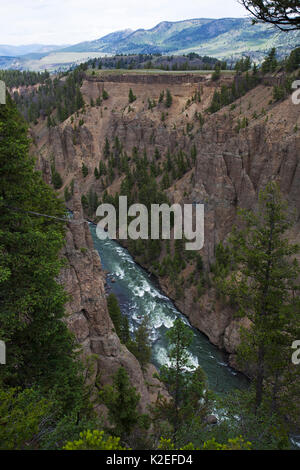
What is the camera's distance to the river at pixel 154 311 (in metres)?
31.4

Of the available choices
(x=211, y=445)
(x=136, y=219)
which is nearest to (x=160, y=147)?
(x=136, y=219)

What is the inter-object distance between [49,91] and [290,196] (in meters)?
113

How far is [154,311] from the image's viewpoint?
41.2 metres

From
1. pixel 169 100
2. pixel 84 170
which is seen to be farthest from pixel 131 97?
pixel 84 170

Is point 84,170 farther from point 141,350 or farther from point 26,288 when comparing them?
point 26,288

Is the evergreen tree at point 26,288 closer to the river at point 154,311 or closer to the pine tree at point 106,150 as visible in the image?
the river at point 154,311

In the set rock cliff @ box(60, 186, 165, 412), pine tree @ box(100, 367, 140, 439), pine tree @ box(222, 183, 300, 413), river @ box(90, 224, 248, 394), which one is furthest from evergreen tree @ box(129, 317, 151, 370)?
pine tree @ box(222, 183, 300, 413)

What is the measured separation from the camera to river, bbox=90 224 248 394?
103 feet

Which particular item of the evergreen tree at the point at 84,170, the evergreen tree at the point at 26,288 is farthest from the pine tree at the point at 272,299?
the evergreen tree at the point at 84,170

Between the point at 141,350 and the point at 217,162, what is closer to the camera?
the point at 141,350

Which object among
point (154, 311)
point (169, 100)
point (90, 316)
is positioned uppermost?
point (169, 100)

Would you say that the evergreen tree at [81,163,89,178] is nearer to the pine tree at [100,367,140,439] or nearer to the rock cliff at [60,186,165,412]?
the rock cliff at [60,186,165,412]
